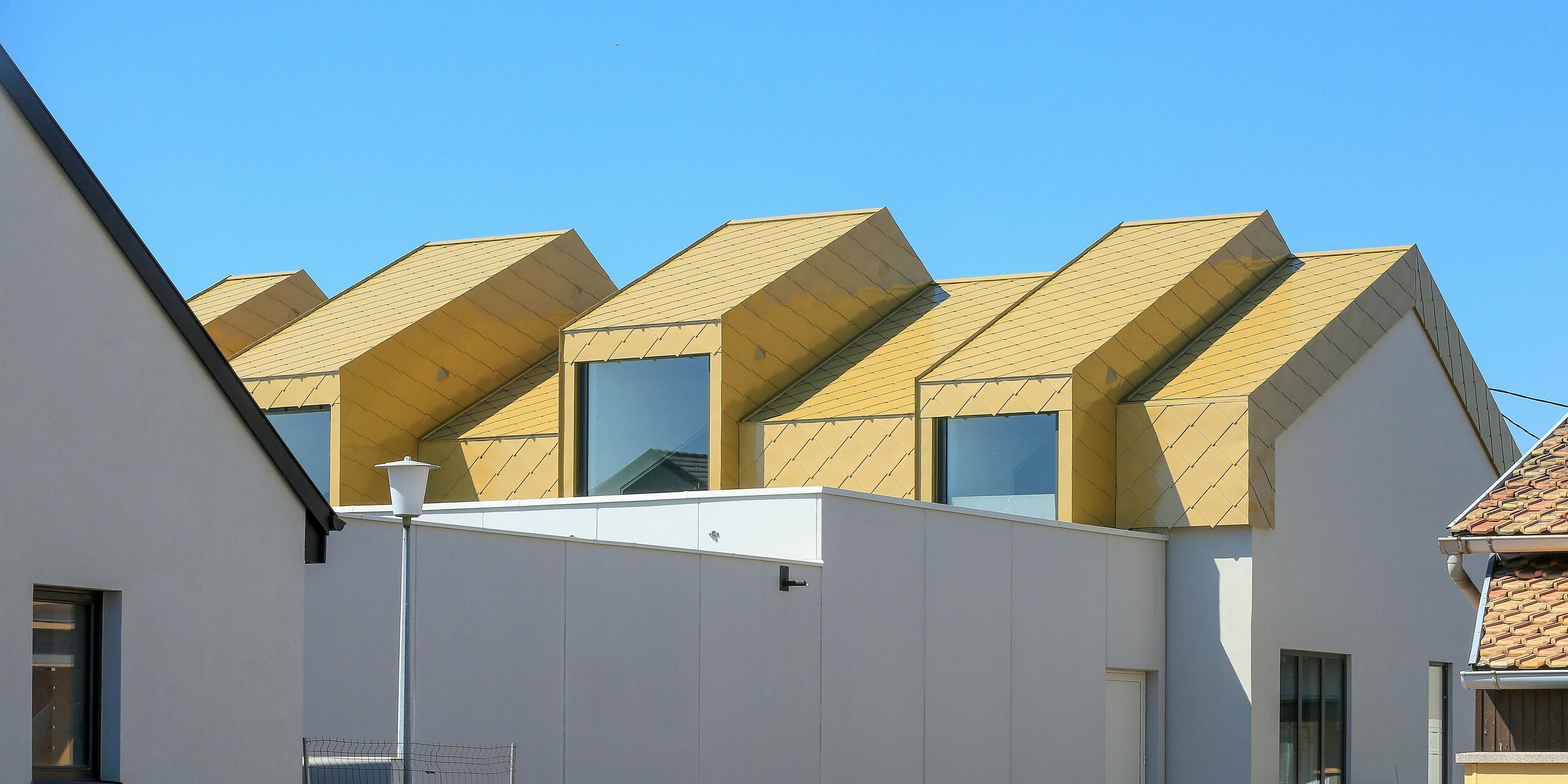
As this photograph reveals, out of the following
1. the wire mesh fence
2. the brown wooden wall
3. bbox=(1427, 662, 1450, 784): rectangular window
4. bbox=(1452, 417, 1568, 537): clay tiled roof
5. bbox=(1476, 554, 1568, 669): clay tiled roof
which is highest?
bbox=(1452, 417, 1568, 537): clay tiled roof

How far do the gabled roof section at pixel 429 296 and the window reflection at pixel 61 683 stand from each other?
14050 mm

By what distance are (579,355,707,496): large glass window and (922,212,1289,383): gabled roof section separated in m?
3.03

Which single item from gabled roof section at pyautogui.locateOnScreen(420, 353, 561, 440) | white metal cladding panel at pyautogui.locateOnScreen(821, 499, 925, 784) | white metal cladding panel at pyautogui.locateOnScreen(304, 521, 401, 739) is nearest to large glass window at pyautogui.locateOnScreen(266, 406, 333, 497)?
gabled roof section at pyautogui.locateOnScreen(420, 353, 561, 440)

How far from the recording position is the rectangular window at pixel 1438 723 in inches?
888

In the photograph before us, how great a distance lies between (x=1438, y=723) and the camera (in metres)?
23.0

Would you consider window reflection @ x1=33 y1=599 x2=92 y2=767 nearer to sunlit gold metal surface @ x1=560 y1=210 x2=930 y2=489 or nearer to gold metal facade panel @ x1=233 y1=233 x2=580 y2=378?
sunlit gold metal surface @ x1=560 y1=210 x2=930 y2=489

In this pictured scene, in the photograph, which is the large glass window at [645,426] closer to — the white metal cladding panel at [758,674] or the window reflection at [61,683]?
the white metal cladding panel at [758,674]

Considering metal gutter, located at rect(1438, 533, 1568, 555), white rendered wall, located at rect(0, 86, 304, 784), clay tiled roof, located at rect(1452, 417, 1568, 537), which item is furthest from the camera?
clay tiled roof, located at rect(1452, 417, 1568, 537)

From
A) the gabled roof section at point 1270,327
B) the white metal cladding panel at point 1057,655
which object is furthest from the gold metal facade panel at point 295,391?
the gabled roof section at point 1270,327

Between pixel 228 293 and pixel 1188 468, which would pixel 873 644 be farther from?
pixel 228 293

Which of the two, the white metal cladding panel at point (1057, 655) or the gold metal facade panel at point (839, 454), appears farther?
the gold metal facade panel at point (839, 454)

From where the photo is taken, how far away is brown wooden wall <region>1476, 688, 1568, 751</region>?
34.8 feet

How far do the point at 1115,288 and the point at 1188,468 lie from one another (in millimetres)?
3225

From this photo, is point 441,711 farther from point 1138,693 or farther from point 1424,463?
point 1424,463
